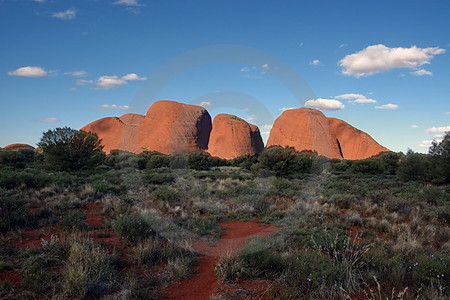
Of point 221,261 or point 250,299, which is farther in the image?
point 221,261

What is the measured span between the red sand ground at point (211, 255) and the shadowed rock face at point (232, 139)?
50.8m

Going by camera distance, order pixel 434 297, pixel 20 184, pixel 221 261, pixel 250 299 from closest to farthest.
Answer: pixel 434 297 → pixel 250 299 → pixel 221 261 → pixel 20 184

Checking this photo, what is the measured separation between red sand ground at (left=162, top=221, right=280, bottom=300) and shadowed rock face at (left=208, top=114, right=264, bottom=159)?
1999 inches

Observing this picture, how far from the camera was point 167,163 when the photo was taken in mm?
29828

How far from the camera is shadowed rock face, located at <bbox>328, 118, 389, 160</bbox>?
67.4 meters

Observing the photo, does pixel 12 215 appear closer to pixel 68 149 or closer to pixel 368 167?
pixel 68 149

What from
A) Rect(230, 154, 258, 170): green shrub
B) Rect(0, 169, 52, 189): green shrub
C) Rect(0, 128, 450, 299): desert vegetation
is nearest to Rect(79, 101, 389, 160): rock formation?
Rect(230, 154, 258, 170): green shrub

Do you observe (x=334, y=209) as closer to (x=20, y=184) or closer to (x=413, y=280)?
(x=413, y=280)

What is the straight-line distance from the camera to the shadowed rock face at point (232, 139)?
60.9 meters

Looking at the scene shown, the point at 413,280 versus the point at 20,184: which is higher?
the point at 20,184

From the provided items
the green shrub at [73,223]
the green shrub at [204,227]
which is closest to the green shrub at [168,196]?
the green shrub at [204,227]

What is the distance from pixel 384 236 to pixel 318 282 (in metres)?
3.97

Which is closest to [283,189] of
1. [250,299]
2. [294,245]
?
[294,245]

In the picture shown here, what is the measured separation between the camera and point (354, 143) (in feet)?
225
